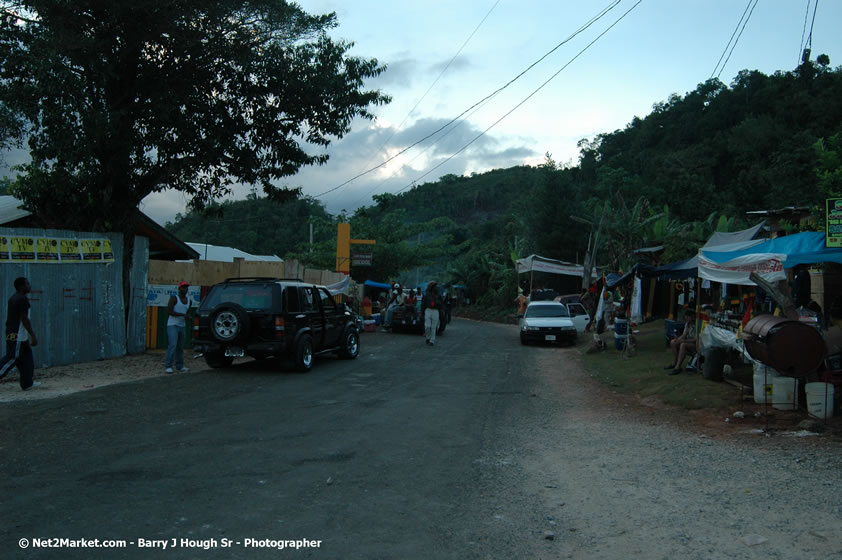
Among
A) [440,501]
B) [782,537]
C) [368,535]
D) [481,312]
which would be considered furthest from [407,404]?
[481,312]

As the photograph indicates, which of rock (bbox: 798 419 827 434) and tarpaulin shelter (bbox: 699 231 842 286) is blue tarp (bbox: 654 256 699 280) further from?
rock (bbox: 798 419 827 434)

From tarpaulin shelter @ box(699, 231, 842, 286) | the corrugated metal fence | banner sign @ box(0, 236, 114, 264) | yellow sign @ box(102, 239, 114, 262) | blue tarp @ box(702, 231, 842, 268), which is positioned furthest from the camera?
yellow sign @ box(102, 239, 114, 262)

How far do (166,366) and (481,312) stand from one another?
34.7 meters

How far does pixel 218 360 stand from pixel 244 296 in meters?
1.49

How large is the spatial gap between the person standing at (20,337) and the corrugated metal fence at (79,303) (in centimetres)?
168

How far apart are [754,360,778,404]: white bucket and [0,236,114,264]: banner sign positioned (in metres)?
12.3

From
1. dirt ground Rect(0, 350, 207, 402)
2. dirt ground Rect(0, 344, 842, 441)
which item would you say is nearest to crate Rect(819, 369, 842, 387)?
dirt ground Rect(0, 344, 842, 441)

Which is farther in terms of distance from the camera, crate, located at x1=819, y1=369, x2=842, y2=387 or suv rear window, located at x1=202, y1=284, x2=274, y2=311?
suv rear window, located at x1=202, y1=284, x2=274, y2=311

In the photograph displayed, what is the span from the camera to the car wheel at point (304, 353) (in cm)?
1230

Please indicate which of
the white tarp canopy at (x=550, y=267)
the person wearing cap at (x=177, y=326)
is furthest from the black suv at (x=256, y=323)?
the white tarp canopy at (x=550, y=267)

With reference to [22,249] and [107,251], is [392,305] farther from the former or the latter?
[22,249]

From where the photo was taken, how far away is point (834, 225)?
8031mm

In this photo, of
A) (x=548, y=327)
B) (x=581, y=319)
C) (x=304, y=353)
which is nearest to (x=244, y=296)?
(x=304, y=353)

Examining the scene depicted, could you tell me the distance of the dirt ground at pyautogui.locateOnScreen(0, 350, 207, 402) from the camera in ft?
31.7
